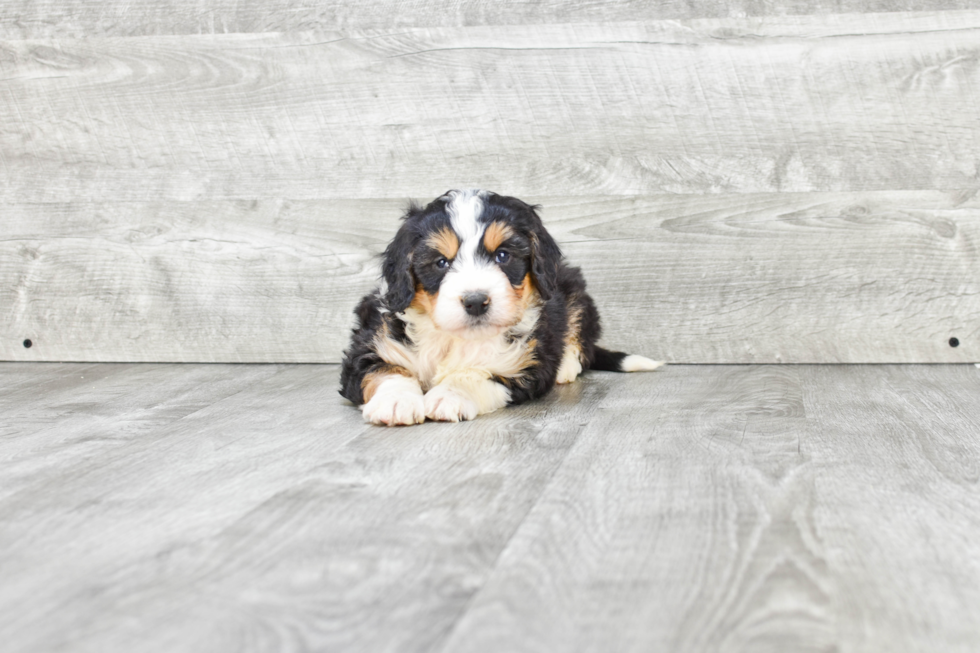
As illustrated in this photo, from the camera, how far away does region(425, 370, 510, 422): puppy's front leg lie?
2602 mm

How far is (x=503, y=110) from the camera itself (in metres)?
3.64

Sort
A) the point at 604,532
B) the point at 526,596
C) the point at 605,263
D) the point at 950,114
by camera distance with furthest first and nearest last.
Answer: the point at 605,263 < the point at 950,114 < the point at 604,532 < the point at 526,596

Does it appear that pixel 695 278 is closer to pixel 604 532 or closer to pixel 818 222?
pixel 818 222

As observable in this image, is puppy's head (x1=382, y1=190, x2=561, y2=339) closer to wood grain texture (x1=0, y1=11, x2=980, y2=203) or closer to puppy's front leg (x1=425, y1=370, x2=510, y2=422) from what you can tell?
puppy's front leg (x1=425, y1=370, x2=510, y2=422)

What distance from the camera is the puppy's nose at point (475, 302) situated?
2.53m

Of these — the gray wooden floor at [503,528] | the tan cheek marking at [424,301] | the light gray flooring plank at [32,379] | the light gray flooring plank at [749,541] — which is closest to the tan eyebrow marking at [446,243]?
the tan cheek marking at [424,301]

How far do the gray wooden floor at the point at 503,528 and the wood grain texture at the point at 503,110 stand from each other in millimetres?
1157

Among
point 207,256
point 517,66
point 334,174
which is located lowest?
point 207,256

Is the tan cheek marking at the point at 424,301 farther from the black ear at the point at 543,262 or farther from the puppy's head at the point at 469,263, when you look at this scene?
the black ear at the point at 543,262

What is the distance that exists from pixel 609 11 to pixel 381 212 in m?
1.20

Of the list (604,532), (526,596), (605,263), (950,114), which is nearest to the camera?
(526,596)

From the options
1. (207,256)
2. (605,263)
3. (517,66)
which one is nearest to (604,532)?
(605,263)

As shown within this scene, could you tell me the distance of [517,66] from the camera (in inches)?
142

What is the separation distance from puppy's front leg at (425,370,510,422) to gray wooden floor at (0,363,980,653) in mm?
60
